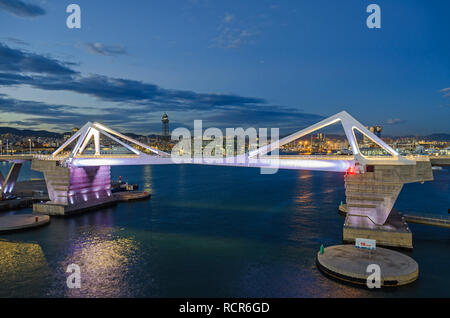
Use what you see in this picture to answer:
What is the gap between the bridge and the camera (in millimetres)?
30531

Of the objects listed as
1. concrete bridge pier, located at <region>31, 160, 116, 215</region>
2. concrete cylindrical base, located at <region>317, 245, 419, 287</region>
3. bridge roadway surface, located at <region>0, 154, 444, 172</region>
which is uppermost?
bridge roadway surface, located at <region>0, 154, 444, 172</region>

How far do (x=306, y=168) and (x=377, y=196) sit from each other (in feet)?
26.6

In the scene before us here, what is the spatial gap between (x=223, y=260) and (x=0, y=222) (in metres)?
27.5

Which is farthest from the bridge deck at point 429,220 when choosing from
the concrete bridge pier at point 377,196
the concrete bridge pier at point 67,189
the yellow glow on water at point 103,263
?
the concrete bridge pier at point 67,189

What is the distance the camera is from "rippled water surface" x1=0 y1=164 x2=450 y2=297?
22219mm

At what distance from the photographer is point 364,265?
23.2 m

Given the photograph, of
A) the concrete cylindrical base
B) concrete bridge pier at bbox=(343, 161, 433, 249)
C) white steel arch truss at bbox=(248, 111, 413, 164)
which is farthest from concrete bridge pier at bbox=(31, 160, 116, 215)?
concrete bridge pier at bbox=(343, 161, 433, 249)

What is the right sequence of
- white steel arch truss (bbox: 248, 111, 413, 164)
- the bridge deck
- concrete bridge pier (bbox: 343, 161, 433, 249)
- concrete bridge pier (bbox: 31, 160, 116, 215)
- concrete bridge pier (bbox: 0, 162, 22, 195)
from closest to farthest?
concrete bridge pier (bbox: 343, 161, 433, 249), white steel arch truss (bbox: 248, 111, 413, 164), the bridge deck, concrete bridge pier (bbox: 31, 160, 116, 215), concrete bridge pier (bbox: 0, 162, 22, 195)

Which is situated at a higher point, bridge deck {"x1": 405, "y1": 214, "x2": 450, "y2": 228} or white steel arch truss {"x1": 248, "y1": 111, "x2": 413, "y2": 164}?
white steel arch truss {"x1": 248, "y1": 111, "x2": 413, "y2": 164}

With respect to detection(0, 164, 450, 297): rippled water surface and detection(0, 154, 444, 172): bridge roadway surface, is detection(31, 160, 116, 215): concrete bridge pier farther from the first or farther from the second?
detection(0, 164, 450, 297): rippled water surface

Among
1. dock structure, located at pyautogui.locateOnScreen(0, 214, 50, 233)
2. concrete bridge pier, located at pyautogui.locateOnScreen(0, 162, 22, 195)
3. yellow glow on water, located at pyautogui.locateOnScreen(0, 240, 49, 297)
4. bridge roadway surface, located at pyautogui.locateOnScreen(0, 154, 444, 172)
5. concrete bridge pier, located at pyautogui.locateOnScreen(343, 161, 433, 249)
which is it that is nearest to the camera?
yellow glow on water, located at pyautogui.locateOnScreen(0, 240, 49, 297)

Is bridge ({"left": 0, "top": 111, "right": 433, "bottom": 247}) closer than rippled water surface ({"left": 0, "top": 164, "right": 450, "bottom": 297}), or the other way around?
rippled water surface ({"left": 0, "top": 164, "right": 450, "bottom": 297})

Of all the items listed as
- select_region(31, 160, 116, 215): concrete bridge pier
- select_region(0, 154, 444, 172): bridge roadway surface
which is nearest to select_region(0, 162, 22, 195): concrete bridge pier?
select_region(0, 154, 444, 172): bridge roadway surface

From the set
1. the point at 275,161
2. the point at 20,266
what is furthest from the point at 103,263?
the point at 275,161
